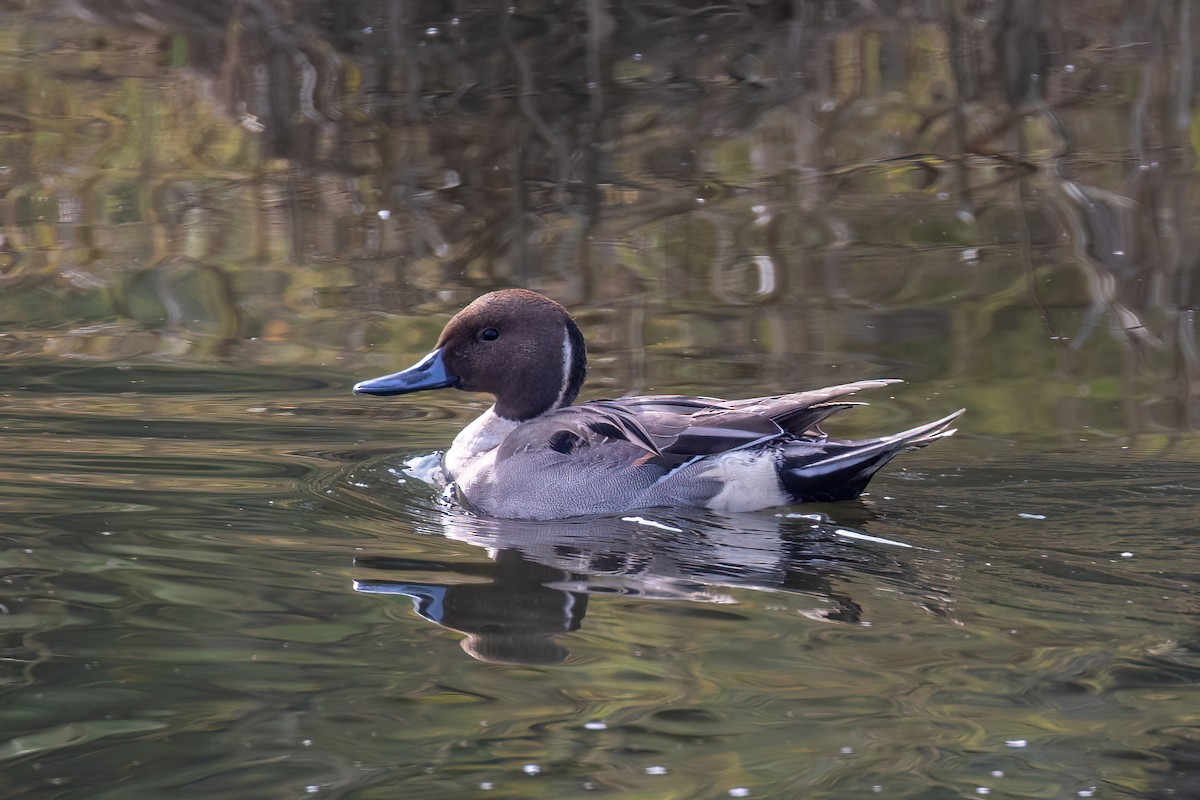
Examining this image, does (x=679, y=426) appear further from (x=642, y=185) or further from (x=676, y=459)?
(x=642, y=185)

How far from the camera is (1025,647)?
4281 millimetres

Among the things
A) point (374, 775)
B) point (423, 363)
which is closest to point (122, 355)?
point (423, 363)

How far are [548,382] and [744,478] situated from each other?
39.3 inches

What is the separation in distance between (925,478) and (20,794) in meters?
3.77

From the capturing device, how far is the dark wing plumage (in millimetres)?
5738

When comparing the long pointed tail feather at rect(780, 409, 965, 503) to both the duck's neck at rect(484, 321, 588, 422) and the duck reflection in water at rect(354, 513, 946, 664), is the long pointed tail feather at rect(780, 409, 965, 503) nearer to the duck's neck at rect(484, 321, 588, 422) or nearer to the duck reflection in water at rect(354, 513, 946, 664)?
the duck reflection in water at rect(354, 513, 946, 664)

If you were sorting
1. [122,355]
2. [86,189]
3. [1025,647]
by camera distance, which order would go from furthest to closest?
1. [86,189]
2. [122,355]
3. [1025,647]

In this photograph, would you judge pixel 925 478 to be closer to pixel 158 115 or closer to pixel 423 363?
pixel 423 363

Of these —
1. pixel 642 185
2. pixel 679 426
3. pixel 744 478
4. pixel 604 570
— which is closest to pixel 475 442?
pixel 679 426

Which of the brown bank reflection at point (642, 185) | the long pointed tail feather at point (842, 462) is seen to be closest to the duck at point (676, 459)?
the long pointed tail feather at point (842, 462)

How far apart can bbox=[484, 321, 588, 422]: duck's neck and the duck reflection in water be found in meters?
0.71

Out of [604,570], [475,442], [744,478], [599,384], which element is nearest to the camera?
[604,570]

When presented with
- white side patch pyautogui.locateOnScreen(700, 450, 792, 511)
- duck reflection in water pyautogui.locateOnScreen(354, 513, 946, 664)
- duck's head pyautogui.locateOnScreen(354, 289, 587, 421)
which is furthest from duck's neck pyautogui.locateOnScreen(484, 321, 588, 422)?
white side patch pyautogui.locateOnScreen(700, 450, 792, 511)

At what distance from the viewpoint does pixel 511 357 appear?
627 cm
